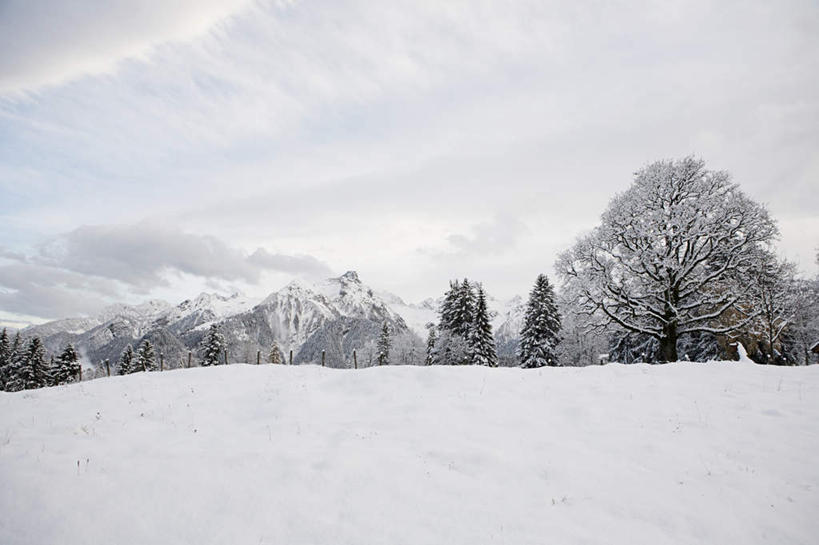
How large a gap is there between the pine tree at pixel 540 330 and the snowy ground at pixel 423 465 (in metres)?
25.7

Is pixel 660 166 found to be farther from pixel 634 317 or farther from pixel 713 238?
pixel 634 317

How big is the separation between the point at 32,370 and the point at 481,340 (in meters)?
51.3

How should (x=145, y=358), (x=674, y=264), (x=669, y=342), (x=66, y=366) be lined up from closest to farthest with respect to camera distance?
(x=674, y=264) → (x=669, y=342) → (x=66, y=366) → (x=145, y=358)

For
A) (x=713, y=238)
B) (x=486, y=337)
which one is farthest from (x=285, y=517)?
(x=486, y=337)

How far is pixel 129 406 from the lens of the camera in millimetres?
10492

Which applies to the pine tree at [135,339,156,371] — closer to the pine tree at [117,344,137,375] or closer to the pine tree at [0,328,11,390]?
the pine tree at [117,344,137,375]

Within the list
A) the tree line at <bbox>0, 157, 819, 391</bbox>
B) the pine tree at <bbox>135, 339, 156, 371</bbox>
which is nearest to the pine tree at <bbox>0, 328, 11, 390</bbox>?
the pine tree at <bbox>135, 339, 156, 371</bbox>

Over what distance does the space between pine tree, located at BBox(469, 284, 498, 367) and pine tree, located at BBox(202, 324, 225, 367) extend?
2931 cm

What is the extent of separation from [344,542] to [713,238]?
1963 cm

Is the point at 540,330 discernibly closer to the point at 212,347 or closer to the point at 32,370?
the point at 212,347

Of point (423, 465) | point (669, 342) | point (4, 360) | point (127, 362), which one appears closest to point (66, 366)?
point (127, 362)

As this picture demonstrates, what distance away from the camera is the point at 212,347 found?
149ft

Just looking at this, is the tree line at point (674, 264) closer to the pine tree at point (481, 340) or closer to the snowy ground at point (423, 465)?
the snowy ground at point (423, 465)

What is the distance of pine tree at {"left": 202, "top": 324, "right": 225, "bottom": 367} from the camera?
45.0 m
